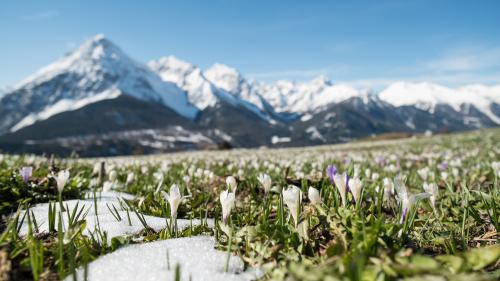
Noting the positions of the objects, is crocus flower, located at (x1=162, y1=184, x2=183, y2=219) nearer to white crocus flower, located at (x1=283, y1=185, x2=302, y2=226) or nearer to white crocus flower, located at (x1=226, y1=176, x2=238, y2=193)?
white crocus flower, located at (x1=226, y1=176, x2=238, y2=193)

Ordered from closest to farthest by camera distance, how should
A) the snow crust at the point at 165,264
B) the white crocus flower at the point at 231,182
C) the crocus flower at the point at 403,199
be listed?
the snow crust at the point at 165,264, the crocus flower at the point at 403,199, the white crocus flower at the point at 231,182

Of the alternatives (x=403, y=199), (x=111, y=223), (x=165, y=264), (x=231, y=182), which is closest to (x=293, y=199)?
(x=403, y=199)

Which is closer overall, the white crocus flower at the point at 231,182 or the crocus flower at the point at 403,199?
the crocus flower at the point at 403,199

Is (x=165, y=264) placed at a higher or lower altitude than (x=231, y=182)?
lower

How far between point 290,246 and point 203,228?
3.41 feet

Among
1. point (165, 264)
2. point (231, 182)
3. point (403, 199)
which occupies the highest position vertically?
point (231, 182)

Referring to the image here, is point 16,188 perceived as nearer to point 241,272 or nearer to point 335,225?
point 241,272

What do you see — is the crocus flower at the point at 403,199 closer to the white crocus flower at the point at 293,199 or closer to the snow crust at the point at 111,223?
the white crocus flower at the point at 293,199

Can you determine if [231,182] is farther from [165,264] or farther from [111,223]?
[165,264]

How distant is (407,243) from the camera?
2873 mm

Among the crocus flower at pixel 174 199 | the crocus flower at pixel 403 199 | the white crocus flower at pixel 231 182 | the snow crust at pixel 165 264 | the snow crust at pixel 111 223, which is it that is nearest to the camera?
the snow crust at pixel 165 264

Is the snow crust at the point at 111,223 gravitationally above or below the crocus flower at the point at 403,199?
below

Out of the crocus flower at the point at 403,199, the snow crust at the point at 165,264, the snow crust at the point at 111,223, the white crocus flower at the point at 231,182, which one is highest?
the white crocus flower at the point at 231,182

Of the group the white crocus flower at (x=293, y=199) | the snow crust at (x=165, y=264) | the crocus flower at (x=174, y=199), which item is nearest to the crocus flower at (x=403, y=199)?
the white crocus flower at (x=293, y=199)
